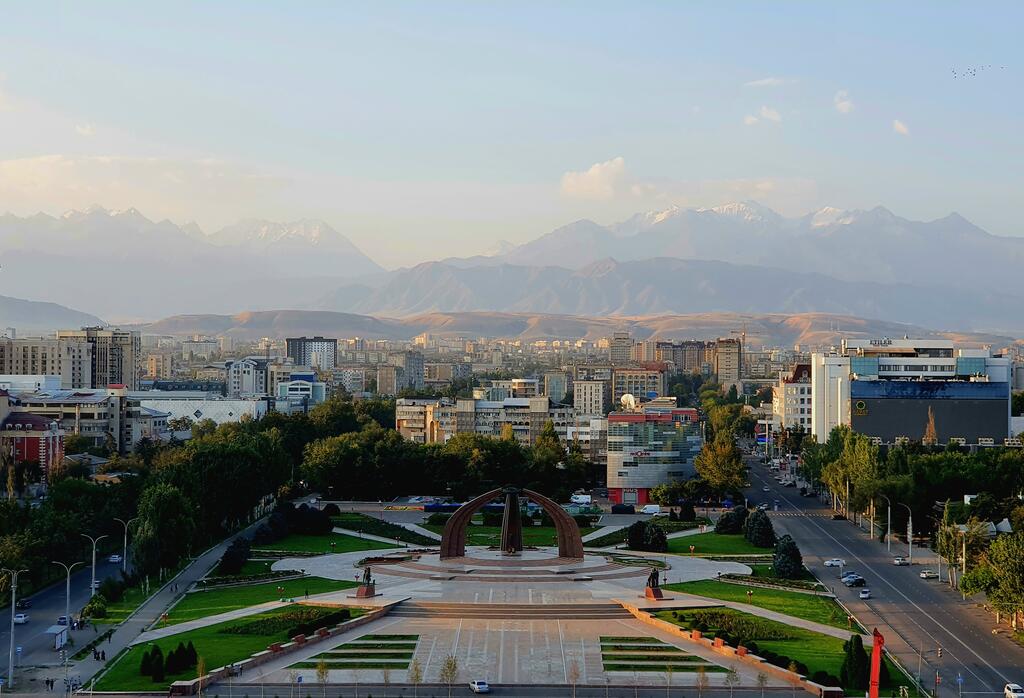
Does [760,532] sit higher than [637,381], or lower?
lower

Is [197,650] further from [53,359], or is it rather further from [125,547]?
[53,359]

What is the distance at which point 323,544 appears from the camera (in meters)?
68.2

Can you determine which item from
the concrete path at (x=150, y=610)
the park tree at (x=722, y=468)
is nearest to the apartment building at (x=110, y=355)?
the park tree at (x=722, y=468)

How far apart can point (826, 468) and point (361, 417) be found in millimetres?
44721

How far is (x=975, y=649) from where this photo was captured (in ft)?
146

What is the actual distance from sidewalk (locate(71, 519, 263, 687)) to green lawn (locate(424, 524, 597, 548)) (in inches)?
446

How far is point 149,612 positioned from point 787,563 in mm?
23521

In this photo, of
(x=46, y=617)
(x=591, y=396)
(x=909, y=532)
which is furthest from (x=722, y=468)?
(x=591, y=396)

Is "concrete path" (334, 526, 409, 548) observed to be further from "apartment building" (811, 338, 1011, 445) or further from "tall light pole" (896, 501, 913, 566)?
"apartment building" (811, 338, 1011, 445)

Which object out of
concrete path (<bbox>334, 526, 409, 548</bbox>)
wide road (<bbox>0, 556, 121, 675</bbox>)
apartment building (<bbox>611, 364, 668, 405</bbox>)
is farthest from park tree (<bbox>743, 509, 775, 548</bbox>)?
apartment building (<bbox>611, 364, 668, 405</bbox>)

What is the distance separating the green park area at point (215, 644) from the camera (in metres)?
39.6

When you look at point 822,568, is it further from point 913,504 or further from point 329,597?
point 329,597

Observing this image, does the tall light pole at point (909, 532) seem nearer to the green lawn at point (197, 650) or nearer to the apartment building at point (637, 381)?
the green lawn at point (197, 650)

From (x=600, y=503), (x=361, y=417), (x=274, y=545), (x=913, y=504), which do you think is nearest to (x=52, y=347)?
(x=361, y=417)
